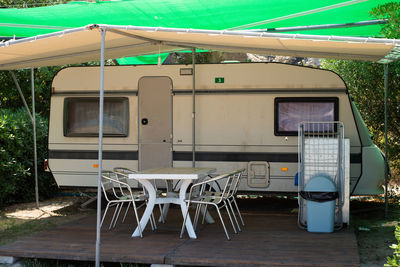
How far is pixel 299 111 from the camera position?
7438 millimetres

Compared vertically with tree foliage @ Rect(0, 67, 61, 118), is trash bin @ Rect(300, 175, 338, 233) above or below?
below

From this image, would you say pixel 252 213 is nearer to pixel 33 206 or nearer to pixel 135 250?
pixel 135 250

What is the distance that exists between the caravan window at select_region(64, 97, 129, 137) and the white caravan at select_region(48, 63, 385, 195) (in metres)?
0.02

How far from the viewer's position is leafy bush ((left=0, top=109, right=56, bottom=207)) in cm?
833

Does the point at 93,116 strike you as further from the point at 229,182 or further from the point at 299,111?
the point at 299,111

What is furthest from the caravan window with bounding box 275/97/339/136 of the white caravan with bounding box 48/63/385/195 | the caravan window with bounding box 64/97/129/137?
the caravan window with bounding box 64/97/129/137

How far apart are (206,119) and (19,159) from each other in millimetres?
3392

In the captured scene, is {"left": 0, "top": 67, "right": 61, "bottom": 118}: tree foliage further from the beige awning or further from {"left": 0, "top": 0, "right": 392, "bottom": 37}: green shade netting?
the beige awning

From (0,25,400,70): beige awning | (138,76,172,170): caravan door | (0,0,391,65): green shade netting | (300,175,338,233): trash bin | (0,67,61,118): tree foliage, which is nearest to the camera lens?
(0,25,400,70): beige awning

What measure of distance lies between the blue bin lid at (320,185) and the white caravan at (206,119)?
1.27m

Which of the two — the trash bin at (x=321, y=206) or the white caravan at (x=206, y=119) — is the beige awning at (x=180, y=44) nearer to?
the white caravan at (x=206, y=119)

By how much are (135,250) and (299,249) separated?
61.8 inches

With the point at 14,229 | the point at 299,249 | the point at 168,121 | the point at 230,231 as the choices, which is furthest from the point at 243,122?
the point at 14,229

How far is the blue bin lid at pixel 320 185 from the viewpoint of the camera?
239 inches
